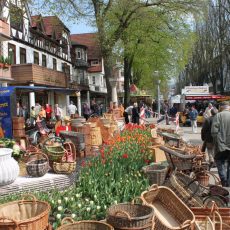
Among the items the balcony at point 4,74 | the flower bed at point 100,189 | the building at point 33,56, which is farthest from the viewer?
the building at point 33,56

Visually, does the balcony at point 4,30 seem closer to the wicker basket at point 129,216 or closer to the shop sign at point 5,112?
the shop sign at point 5,112

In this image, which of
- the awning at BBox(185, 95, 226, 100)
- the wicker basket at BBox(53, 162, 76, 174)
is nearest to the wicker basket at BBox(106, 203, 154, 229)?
the wicker basket at BBox(53, 162, 76, 174)

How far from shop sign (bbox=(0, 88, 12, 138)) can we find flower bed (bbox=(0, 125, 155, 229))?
18.1ft

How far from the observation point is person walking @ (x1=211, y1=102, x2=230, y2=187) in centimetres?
722

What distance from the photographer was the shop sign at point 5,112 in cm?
1253

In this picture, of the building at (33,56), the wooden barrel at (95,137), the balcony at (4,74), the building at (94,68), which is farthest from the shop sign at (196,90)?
the building at (94,68)

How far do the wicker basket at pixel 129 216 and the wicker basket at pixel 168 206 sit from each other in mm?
186

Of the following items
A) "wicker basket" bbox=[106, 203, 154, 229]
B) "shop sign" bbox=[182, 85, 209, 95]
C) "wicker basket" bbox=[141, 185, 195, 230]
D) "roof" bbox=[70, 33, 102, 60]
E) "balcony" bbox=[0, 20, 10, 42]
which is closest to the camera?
"wicker basket" bbox=[106, 203, 154, 229]

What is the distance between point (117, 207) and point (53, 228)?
30.9 inches

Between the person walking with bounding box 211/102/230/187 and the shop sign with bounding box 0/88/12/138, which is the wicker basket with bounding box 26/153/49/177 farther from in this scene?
the shop sign with bounding box 0/88/12/138

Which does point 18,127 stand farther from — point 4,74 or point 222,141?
point 4,74

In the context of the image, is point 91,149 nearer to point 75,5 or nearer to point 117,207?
point 117,207

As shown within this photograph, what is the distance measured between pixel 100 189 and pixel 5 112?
8.29 m

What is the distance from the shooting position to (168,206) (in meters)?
4.64
